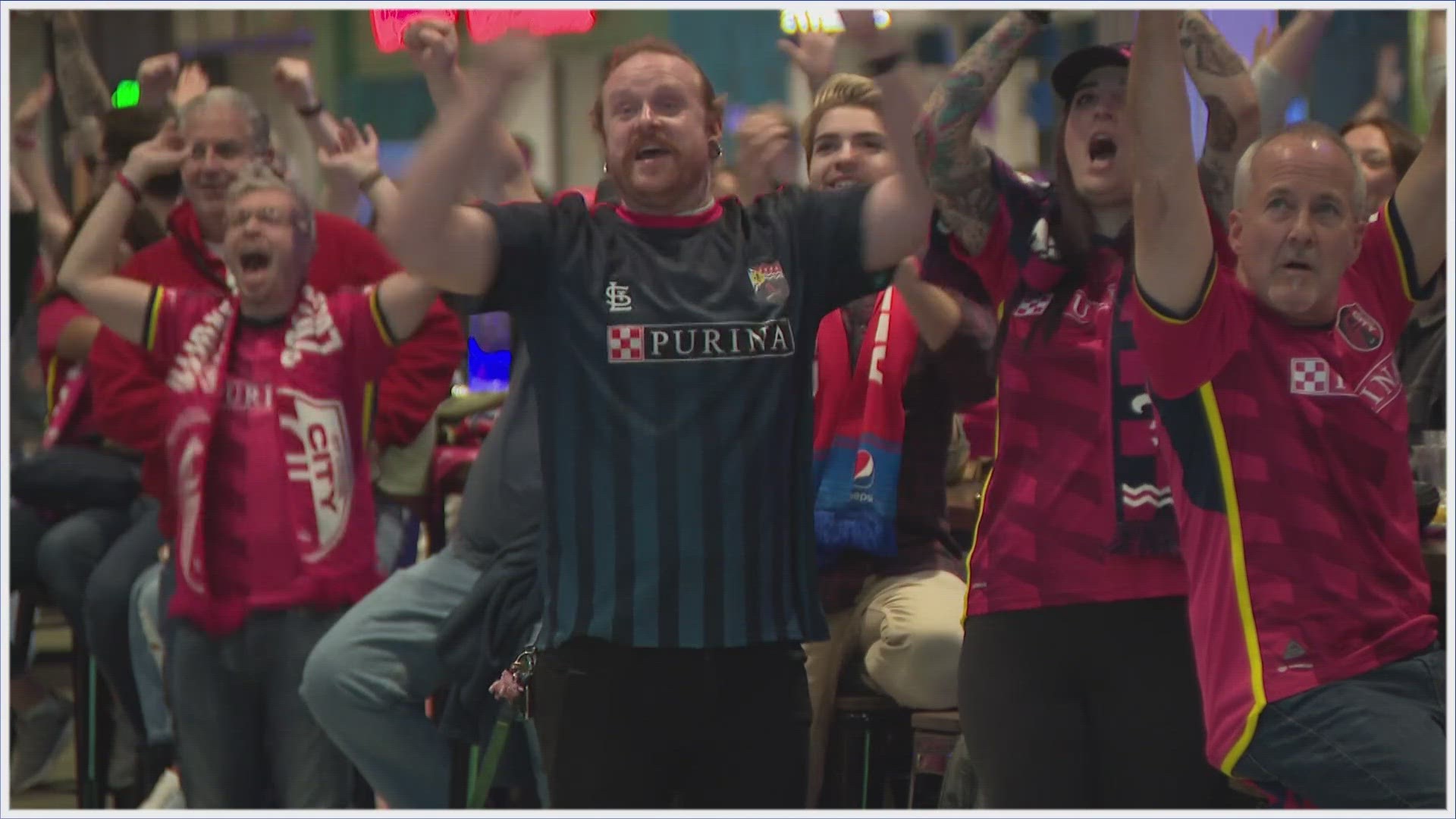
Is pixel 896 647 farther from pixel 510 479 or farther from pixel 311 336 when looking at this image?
pixel 311 336

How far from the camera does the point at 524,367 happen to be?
4129mm

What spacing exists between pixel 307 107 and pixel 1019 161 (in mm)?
3659

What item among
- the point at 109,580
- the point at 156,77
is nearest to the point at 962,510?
the point at 109,580

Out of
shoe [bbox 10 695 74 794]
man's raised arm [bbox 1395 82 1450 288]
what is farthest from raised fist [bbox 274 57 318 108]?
man's raised arm [bbox 1395 82 1450 288]

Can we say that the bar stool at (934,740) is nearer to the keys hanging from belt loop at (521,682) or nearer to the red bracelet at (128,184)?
the keys hanging from belt loop at (521,682)

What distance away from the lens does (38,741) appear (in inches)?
221

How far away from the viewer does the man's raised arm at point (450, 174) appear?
9.14ft

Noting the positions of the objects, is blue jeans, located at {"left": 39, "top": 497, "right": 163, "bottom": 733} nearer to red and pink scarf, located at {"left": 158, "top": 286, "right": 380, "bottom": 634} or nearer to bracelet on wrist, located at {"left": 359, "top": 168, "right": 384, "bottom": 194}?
red and pink scarf, located at {"left": 158, "top": 286, "right": 380, "bottom": 634}

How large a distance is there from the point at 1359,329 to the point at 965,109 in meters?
0.76

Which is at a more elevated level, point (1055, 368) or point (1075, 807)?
point (1055, 368)

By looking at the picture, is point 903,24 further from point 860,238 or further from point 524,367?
point 524,367

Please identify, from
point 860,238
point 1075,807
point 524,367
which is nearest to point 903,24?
point 860,238

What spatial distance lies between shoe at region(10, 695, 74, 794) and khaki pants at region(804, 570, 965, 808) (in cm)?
282

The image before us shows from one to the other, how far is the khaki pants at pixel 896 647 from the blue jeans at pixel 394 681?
890 mm
